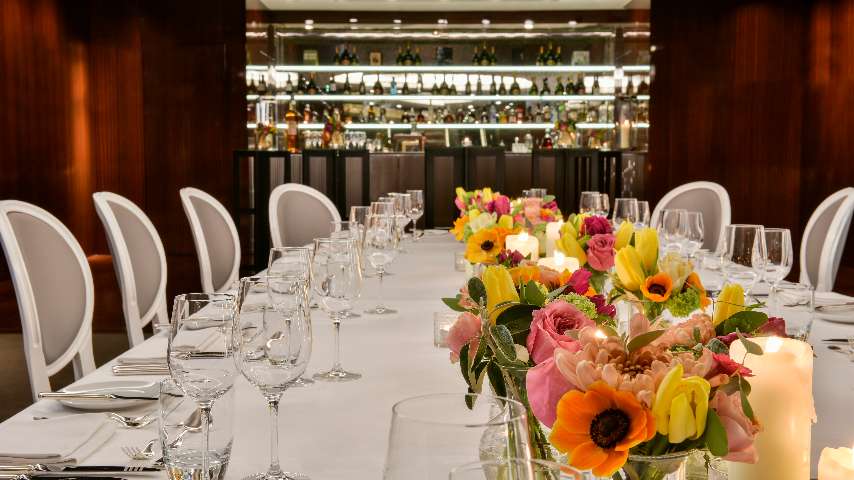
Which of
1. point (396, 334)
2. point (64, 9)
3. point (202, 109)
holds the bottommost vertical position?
point (396, 334)

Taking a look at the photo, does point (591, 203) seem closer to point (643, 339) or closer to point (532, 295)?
point (532, 295)

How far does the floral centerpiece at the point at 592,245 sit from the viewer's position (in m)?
1.77

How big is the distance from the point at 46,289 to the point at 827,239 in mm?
2489

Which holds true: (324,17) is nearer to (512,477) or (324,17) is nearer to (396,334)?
(396,334)

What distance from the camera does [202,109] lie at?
8.02 m

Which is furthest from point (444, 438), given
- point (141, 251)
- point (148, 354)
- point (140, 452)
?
point (141, 251)

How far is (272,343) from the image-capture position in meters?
1.04

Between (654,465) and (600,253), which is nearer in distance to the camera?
(654,465)

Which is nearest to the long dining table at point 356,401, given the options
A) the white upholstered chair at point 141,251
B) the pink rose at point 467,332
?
the pink rose at point 467,332

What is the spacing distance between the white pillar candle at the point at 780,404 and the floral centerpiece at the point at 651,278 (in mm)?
581

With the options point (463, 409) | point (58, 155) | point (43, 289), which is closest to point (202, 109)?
point (58, 155)

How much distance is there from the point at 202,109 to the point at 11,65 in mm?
1483

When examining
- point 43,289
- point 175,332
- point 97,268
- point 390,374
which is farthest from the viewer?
point 97,268

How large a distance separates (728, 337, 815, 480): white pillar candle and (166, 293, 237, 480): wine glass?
0.49 m
